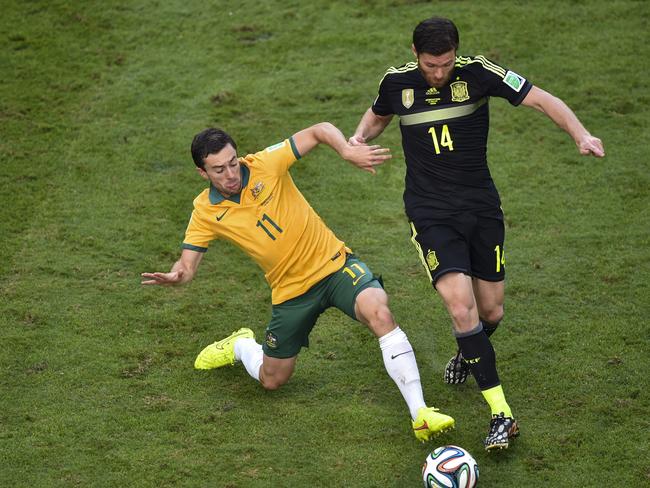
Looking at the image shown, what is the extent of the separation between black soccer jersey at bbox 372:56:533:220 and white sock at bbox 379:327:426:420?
0.95 metres

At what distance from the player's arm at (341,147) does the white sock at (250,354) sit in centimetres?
170

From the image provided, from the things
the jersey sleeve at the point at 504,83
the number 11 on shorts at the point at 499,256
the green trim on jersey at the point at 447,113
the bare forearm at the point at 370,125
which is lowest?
the number 11 on shorts at the point at 499,256

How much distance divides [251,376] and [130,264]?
249 cm

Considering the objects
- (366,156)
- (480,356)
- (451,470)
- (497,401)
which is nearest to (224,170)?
(366,156)

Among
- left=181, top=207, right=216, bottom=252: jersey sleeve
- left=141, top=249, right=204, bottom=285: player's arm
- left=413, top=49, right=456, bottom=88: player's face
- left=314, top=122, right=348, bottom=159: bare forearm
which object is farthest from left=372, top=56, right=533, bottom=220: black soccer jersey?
left=141, top=249, right=204, bottom=285: player's arm

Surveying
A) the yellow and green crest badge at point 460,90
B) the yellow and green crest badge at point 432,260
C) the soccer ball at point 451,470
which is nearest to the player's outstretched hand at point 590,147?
the yellow and green crest badge at point 460,90

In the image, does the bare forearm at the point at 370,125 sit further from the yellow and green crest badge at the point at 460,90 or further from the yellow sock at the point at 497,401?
the yellow sock at the point at 497,401

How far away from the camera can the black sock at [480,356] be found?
730 cm

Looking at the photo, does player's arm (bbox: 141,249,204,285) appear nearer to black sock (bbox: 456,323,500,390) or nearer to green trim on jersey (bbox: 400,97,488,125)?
green trim on jersey (bbox: 400,97,488,125)

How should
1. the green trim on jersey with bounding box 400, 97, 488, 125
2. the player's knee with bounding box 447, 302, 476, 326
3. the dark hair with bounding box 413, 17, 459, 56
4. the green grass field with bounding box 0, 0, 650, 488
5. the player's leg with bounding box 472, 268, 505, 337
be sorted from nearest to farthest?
the dark hair with bounding box 413, 17, 459, 56
the player's knee with bounding box 447, 302, 476, 326
the green grass field with bounding box 0, 0, 650, 488
the green trim on jersey with bounding box 400, 97, 488, 125
the player's leg with bounding box 472, 268, 505, 337

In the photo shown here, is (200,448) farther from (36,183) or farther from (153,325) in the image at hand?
(36,183)

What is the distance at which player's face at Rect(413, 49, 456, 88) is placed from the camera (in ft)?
23.8

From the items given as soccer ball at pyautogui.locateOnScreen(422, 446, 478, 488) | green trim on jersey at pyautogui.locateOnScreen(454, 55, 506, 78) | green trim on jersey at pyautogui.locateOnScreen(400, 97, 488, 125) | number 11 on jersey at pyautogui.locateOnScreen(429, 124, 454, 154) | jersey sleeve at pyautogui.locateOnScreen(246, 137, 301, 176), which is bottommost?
soccer ball at pyautogui.locateOnScreen(422, 446, 478, 488)

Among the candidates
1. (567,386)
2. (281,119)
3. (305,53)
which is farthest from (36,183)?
(567,386)
